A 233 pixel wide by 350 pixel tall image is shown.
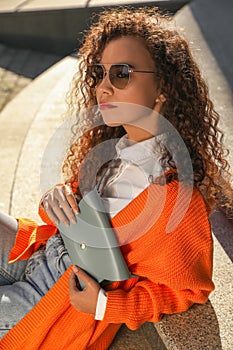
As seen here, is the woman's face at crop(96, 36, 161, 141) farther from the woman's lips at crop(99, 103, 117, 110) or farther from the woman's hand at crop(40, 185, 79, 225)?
the woman's hand at crop(40, 185, 79, 225)

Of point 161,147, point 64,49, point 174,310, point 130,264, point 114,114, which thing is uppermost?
point 114,114

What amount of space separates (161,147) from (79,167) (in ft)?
1.59

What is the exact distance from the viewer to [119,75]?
1992mm

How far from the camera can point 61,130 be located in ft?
13.5

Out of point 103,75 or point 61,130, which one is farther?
point 61,130

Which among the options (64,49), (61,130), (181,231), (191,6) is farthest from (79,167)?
(64,49)

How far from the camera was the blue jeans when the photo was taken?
7.14 feet

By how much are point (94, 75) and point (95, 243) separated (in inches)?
23.5

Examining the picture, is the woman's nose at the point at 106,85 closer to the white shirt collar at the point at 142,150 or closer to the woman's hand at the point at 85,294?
the white shirt collar at the point at 142,150

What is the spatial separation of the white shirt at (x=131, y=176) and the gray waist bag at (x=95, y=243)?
0.06 meters

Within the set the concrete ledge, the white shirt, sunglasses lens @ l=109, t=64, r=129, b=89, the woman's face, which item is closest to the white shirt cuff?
the white shirt

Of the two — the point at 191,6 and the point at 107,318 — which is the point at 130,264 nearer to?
the point at 107,318

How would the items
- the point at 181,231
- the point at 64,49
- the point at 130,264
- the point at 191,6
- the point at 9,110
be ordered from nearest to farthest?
1. the point at 181,231
2. the point at 130,264
3. the point at 9,110
4. the point at 191,6
5. the point at 64,49

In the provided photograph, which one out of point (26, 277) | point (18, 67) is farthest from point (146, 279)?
point (18, 67)
